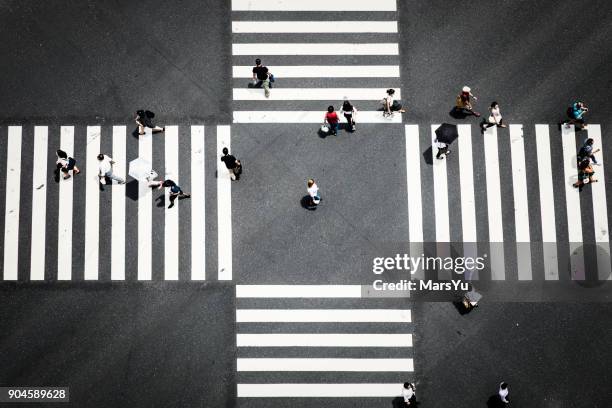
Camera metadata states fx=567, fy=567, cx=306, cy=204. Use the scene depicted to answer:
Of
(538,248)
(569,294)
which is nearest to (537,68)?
(538,248)

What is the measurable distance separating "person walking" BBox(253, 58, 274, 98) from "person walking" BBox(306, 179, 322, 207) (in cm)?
364

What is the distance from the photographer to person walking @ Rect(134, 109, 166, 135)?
1886cm

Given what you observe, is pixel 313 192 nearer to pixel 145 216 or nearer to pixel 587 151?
pixel 145 216

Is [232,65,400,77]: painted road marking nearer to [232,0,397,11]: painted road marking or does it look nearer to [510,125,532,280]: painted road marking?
[232,0,397,11]: painted road marking

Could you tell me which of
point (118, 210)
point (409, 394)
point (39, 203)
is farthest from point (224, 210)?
point (409, 394)

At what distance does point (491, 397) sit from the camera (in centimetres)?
1814

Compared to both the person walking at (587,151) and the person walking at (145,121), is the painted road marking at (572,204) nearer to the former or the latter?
the person walking at (587,151)

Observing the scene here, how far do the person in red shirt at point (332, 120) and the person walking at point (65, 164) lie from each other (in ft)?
28.3

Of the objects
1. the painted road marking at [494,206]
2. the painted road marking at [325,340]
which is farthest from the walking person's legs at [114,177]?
the painted road marking at [494,206]

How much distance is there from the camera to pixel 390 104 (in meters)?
19.1

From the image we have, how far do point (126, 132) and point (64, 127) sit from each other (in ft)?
7.17

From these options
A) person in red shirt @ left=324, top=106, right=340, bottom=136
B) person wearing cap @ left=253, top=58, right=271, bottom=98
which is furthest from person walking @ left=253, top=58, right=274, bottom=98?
person in red shirt @ left=324, top=106, right=340, bottom=136

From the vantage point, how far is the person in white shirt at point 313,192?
17891 mm

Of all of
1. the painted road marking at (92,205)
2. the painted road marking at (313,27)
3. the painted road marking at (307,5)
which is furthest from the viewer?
the painted road marking at (307,5)
